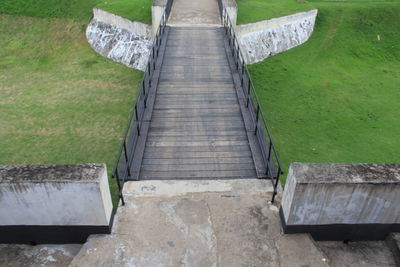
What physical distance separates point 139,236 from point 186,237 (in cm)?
76

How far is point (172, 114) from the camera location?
28.0 ft

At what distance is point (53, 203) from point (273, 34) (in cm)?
1467

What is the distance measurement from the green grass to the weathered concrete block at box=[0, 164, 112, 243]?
14583 mm

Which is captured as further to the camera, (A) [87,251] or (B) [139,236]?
(B) [139,236]

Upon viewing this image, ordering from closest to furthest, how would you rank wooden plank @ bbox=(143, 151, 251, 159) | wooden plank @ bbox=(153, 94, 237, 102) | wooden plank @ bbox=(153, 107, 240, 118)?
1. wooden plank @ bbox=(143, 151, 251, 159)
2. wooden plank @ bbox=(153, 107, 240, 118)
3. wooden plank @ bbox=(153, 94, 237, 102)

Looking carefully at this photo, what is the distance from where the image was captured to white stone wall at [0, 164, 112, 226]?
454 cm

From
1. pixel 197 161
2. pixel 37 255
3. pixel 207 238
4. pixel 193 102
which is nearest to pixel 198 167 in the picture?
pixel 197 161

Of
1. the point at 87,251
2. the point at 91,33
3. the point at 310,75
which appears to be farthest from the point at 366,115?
the point at 91,33

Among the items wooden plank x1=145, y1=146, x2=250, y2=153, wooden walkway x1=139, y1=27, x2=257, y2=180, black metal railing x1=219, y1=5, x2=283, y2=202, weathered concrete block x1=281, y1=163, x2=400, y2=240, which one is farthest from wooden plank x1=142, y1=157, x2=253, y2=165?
weathered concrete block x1=281, y1=163, x2=400, y2=240

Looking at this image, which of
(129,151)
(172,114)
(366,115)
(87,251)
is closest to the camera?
(87,251)

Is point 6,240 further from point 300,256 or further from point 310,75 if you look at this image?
point 310,75

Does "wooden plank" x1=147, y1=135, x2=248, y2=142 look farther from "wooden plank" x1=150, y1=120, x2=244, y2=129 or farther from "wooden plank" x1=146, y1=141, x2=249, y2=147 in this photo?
"wooden plank" x1=150, y1=120, x2=244, y2=129

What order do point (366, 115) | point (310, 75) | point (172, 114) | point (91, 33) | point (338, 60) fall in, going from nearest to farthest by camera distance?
point (172, 114), point (366, 115), point (310, 75), point (338, 60), point (91, 33)

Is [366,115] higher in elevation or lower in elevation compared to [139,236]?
lower
